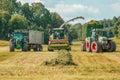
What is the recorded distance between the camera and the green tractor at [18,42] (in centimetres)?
5972

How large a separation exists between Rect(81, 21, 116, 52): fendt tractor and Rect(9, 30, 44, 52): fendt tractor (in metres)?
8.20

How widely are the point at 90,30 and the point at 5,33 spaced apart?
311 feet

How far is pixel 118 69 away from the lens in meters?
27.3

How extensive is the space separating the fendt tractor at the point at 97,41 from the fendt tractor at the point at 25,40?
26.9 ft

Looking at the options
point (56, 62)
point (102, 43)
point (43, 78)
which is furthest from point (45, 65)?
point (102, 43)

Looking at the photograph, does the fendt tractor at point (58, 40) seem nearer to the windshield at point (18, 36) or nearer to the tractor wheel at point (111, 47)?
the windshield at point (18, 36)

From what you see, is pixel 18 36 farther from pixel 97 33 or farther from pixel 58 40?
pixel 97 33

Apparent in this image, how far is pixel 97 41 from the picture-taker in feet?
187

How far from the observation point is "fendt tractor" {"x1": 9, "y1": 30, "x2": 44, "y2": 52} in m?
60.4

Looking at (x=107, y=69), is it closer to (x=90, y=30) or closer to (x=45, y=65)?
(x=45, y=65)

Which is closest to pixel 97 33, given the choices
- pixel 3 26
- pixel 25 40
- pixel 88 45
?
pixel 88 45

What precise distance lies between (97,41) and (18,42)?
36.6 ft

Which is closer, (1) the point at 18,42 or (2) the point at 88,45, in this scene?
(2) the point at 88,45

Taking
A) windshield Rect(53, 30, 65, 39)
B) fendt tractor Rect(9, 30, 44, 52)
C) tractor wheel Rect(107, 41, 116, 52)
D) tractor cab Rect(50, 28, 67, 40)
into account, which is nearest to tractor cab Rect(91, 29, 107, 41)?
tractor wheel Rect(107, 41, 116, 52)
